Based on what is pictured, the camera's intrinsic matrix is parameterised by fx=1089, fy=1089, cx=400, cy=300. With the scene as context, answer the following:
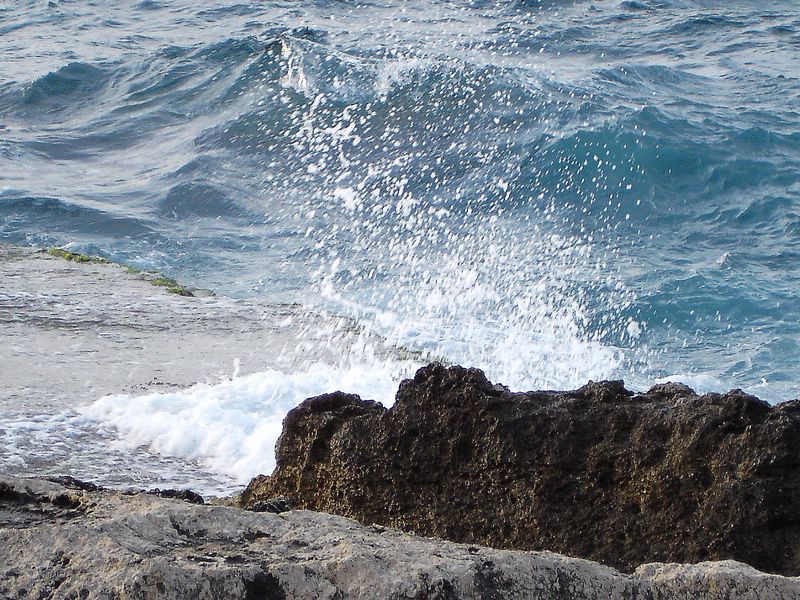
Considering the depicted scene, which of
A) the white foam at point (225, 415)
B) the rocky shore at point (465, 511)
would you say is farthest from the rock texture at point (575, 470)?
the white foam at point (225, 415)

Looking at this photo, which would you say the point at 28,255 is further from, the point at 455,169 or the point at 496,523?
the point at 496,523

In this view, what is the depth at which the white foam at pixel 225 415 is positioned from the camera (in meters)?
4.92

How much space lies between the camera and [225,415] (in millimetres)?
5348

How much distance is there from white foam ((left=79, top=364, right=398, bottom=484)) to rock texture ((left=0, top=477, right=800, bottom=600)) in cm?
303

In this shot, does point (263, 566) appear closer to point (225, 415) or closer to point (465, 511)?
point (465, 511)

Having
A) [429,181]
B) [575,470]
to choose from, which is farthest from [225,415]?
[429,181]

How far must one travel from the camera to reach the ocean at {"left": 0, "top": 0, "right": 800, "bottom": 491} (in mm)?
7820

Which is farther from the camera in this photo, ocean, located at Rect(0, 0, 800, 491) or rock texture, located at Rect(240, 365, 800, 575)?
ocean, located at Rect(0, 0, 800, 491)

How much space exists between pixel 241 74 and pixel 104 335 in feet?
31.6

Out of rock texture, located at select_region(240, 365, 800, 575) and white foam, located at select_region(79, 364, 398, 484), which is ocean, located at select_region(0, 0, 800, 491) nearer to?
white foam, located at select_region(79, 364, 398, 484)

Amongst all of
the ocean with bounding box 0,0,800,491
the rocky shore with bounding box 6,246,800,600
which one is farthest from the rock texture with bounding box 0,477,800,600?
the ocean with bounding box 0,0,800,491

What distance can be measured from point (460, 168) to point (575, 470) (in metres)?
10.4

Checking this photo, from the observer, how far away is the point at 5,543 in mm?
1494

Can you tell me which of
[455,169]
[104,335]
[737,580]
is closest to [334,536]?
[737,580]
